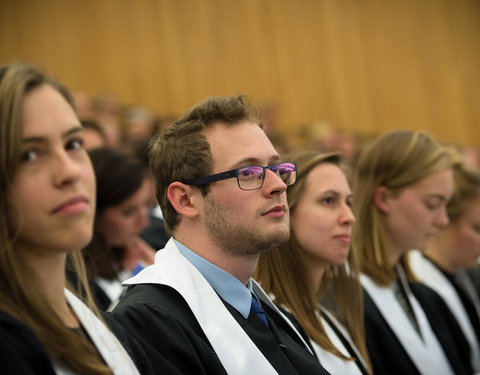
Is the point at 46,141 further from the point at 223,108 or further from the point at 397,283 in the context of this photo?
the point at 397,283

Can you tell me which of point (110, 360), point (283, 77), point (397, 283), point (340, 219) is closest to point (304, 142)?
point (283, 77)

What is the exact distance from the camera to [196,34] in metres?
9.88

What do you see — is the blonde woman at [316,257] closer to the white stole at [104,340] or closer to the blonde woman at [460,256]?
the white stole at [104,340]

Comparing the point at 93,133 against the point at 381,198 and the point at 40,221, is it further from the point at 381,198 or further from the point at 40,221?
the point at 40,221

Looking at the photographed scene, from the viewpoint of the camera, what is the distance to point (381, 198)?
3.27 m

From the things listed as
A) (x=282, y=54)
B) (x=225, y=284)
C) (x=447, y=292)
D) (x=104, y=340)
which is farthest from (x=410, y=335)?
(x=282, y=54)

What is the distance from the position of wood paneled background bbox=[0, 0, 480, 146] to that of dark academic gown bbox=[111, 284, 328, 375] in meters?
6.41

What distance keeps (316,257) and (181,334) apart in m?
1.04

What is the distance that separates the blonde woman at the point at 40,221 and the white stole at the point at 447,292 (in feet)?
8.95

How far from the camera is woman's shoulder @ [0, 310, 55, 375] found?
3.78ft

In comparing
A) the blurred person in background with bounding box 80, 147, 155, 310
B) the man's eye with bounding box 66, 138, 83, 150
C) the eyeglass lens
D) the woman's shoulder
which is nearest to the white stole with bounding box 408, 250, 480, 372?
the blurred person in background with bounding box 80, 147, 155, 310

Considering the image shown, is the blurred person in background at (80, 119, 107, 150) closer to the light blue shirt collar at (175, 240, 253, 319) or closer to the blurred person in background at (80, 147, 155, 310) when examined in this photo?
the blurred person in background at (80, 147, 155, 310)

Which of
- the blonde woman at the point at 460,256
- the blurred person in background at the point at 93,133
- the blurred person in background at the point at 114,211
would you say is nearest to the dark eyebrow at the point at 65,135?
the blurred person in background at the point at 114,211

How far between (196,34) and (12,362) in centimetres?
918
